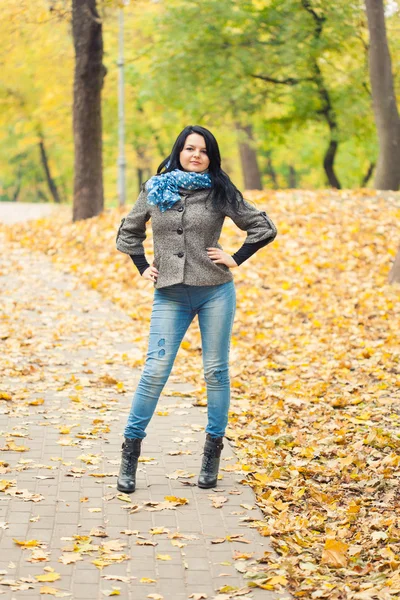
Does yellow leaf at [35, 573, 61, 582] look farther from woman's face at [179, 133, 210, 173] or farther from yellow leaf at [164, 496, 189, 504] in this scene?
woman's face at [179, 133, 210, 173]

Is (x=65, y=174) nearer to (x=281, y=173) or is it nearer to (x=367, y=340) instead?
(x=281, y=173)

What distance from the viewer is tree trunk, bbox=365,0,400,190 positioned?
16.0 meters

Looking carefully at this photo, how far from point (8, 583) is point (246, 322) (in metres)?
7.30

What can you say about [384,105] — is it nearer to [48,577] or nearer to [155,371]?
[155,371]

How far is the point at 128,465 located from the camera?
17.6ft

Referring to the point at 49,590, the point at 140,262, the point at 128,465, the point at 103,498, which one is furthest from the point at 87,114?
the point at 49,590

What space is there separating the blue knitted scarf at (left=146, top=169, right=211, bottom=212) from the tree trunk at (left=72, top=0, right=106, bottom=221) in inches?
518

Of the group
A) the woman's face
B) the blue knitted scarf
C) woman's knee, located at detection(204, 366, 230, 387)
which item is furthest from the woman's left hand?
woman's knee, located at detection(204, 366, 230, 387)

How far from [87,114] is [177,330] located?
1346 centimetres

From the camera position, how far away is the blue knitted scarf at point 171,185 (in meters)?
5.12

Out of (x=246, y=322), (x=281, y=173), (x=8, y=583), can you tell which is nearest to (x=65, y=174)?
(x=281, y=173)

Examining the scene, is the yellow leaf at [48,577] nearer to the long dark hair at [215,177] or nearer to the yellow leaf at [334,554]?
the yellow leaf at [334,554]

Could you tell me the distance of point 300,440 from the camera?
6488mm

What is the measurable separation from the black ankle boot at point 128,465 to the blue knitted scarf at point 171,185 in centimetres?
139
